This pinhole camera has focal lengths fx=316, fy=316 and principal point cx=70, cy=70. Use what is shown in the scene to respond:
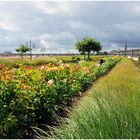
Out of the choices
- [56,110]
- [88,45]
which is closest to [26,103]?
[56,110]

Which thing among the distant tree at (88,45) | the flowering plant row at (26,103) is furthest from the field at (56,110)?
the distant tree at (88,45)

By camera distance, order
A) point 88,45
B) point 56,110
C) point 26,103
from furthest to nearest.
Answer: point 88,45, point 56,110, point 26,103

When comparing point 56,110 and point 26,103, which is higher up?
point 26,103

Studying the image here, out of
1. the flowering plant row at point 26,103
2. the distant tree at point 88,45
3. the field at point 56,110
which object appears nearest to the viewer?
the field at point 56,110

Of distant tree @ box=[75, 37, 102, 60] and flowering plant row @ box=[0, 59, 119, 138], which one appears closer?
flowering plant row @ box=[0, 59, 119, 138]

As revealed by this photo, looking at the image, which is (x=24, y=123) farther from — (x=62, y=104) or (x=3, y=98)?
(x=62, y=104)

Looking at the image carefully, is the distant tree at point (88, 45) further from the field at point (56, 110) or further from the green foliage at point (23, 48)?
the field at point (56, 110)

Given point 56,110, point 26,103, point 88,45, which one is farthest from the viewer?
point 88,45

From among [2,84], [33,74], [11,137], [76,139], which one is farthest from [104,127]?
[33,74]

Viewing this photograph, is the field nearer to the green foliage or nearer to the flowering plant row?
the flowering plant row

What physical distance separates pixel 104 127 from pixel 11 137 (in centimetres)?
156

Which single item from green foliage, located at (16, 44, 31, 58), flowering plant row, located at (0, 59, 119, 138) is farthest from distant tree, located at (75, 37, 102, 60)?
flowering plant row, located at (0, 59, 119, 138)

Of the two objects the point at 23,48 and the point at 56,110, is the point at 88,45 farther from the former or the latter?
the point at 56,110

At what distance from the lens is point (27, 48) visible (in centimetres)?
6688
